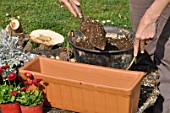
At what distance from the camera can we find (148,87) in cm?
346

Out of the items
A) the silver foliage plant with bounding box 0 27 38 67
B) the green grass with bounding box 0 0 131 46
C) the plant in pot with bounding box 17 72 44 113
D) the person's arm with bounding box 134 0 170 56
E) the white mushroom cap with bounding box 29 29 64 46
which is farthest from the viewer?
the green grass with bounding box 0 0 131 46

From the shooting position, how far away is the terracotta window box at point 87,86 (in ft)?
9.04

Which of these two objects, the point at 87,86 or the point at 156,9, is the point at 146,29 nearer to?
the point at 156,9

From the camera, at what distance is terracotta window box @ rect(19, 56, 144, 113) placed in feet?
9.04

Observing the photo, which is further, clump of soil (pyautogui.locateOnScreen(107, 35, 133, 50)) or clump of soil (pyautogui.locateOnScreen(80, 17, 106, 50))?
clump of soil (pyautogui.locateOnScreen(107, 35, 133, 50))

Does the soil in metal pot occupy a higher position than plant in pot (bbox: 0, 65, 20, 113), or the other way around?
the soil in metal pot

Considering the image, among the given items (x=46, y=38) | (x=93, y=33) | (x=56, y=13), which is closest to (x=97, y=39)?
(x=93, y=33)

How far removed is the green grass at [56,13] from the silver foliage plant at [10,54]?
6.32 ft

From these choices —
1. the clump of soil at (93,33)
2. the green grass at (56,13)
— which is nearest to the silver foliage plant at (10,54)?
→ the clump of soil at (93,33)

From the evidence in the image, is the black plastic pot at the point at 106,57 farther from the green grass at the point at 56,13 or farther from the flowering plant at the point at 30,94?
the green grass at the point at 56,13

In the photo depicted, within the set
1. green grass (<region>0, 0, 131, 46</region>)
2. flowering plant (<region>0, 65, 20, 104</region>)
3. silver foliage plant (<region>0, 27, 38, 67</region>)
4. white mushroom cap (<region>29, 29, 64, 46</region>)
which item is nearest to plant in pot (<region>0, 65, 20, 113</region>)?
flowering plant (<region>0, 65, 20, 104</region>)

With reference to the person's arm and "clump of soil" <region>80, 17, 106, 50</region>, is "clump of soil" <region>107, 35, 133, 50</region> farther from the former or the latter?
the person's arm

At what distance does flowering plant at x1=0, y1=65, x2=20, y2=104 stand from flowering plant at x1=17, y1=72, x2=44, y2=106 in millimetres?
51

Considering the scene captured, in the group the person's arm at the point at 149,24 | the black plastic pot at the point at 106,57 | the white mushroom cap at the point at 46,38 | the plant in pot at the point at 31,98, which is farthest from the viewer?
the white mushroom cap at the point at 46,38
